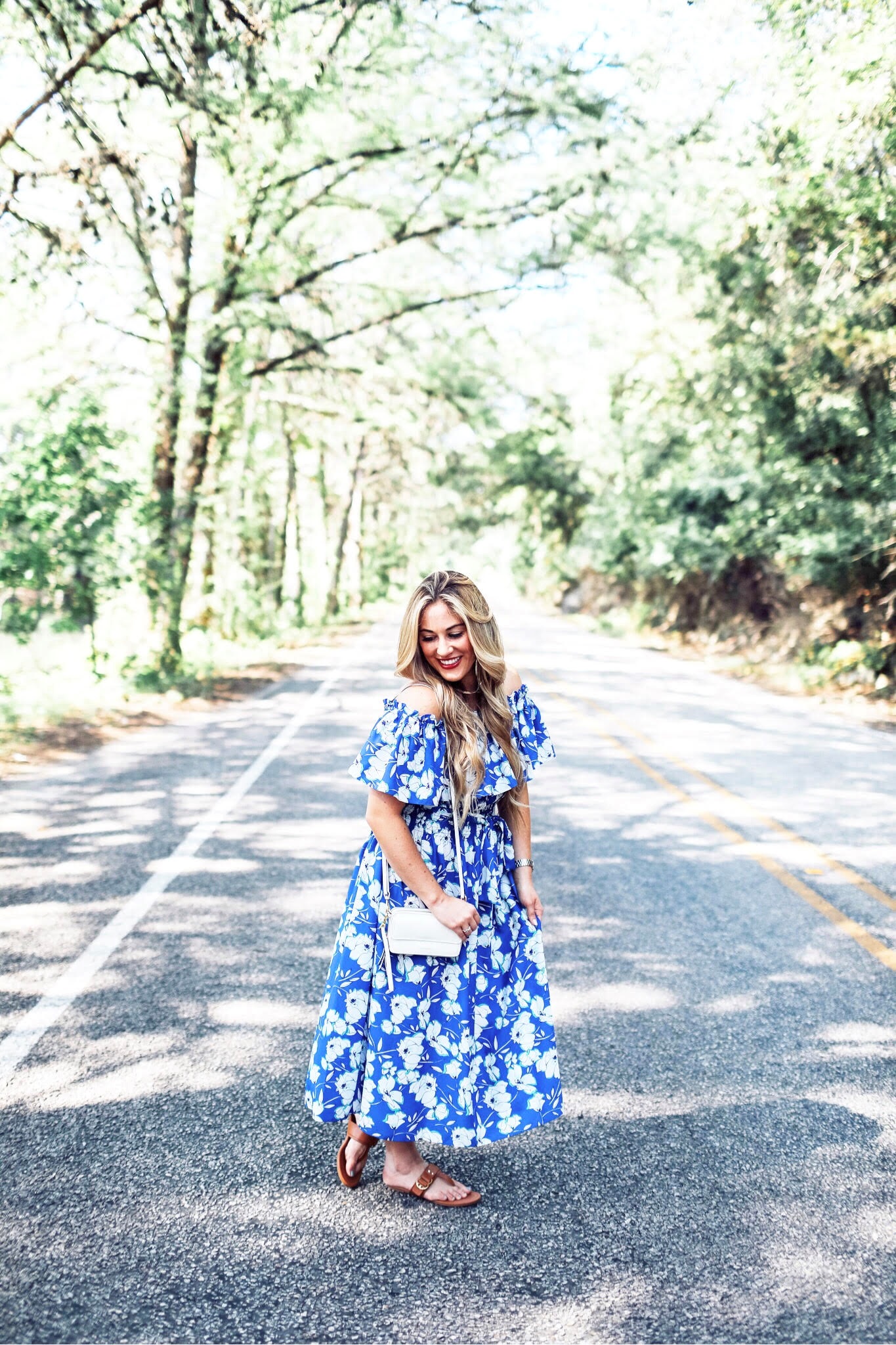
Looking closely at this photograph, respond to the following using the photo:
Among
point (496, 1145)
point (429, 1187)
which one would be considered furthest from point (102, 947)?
point (429, 1187)

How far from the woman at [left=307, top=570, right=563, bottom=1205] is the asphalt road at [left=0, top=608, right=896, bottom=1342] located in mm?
287

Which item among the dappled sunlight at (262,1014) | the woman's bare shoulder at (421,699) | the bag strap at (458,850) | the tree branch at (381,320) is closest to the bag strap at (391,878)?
the bag strap at (458,850)

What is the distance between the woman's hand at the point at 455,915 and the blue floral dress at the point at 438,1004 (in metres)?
0.11

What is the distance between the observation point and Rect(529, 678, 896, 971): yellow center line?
559 centimetres

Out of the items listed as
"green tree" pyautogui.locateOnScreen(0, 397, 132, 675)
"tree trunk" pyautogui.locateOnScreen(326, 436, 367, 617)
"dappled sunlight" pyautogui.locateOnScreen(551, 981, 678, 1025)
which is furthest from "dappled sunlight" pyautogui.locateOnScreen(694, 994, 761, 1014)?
"tree trunk" pyautogui.locateOnScreen(326, 436, 367, 617)

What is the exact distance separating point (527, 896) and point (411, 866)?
44cm

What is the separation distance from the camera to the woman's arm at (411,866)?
3094mm

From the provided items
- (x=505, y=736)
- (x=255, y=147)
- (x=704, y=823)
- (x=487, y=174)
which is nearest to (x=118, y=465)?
(x=255, y=147)

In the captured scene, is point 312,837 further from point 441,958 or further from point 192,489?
point 192,489

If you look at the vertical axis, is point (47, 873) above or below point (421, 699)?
below

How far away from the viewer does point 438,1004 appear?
3.21 m

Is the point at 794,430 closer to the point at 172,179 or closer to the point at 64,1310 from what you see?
the point at 172,179

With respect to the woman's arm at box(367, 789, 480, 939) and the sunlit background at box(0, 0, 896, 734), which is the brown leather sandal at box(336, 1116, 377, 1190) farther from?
the sunlit background at box(0, 0, 896, 734)

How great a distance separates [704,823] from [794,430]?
42.5 feet
